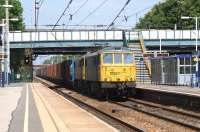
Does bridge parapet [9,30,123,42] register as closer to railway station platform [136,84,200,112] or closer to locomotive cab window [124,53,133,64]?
railway station platform [136,84,200,112]

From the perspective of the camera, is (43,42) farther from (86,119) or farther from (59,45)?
(86,119)

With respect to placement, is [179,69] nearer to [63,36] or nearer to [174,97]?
[174,97]

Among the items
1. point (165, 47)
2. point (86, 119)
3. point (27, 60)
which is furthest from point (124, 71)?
point (165, 47)

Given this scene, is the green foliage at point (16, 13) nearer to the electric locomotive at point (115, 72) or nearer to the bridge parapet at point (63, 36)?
the bridge parapet at point (63, 36)

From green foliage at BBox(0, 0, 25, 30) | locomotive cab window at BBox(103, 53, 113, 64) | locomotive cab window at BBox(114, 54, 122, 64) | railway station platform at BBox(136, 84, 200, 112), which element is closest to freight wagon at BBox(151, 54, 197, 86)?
railway station platform at BBox(136, 84, 200, 112)

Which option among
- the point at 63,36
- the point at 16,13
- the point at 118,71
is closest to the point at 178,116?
the point at 118,71

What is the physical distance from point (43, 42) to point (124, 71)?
48.5 m

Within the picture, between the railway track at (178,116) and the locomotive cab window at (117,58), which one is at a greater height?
the locomotive cab window at (117,58)

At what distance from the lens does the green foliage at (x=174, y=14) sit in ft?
374

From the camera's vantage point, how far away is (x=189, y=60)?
49.7 metres

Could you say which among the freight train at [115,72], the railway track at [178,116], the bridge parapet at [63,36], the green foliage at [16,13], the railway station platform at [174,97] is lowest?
the railway track at [178,116]

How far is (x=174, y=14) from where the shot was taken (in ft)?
392

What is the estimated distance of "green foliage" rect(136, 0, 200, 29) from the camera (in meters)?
114

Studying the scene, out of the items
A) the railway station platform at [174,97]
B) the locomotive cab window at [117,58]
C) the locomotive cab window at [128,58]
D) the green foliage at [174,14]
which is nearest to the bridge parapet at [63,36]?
the green foliage at [174,14]
